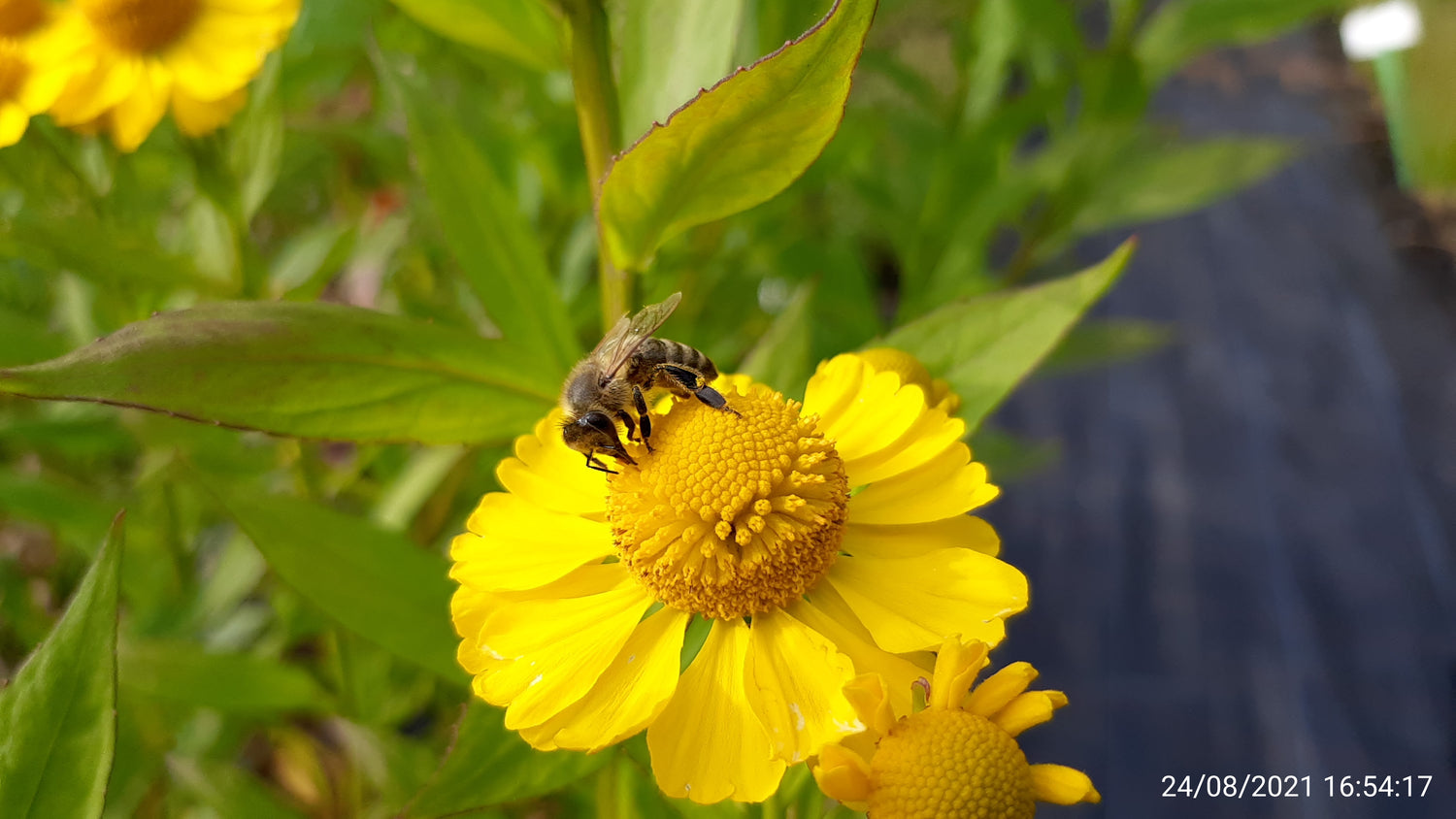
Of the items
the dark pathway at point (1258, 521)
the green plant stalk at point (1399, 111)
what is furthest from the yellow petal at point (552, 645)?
the green plant stalk at point (1399, 111)

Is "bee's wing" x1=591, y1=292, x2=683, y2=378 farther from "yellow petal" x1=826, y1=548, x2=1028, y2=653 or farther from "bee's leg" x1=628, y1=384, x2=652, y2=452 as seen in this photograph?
"yellow petal" x1=826, y1=548, x2=1028, y2=653

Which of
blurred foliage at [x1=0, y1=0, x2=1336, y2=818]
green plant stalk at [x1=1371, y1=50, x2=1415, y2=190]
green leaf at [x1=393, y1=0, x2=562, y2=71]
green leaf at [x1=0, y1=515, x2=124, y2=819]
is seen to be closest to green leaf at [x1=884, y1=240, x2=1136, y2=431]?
blurred foliage at [x1=0, y1=0, x2=1336, y2=818]

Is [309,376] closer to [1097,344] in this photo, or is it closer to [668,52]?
[668,52]

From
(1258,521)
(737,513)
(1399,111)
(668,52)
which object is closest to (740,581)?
(737,513)

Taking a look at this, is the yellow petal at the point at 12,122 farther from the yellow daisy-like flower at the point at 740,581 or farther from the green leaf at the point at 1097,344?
the green leaf at the point at 1097,344

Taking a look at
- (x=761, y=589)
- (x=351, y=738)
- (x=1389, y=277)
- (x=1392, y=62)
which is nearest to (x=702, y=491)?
(x=761, y=589)

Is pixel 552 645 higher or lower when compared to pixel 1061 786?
lower
